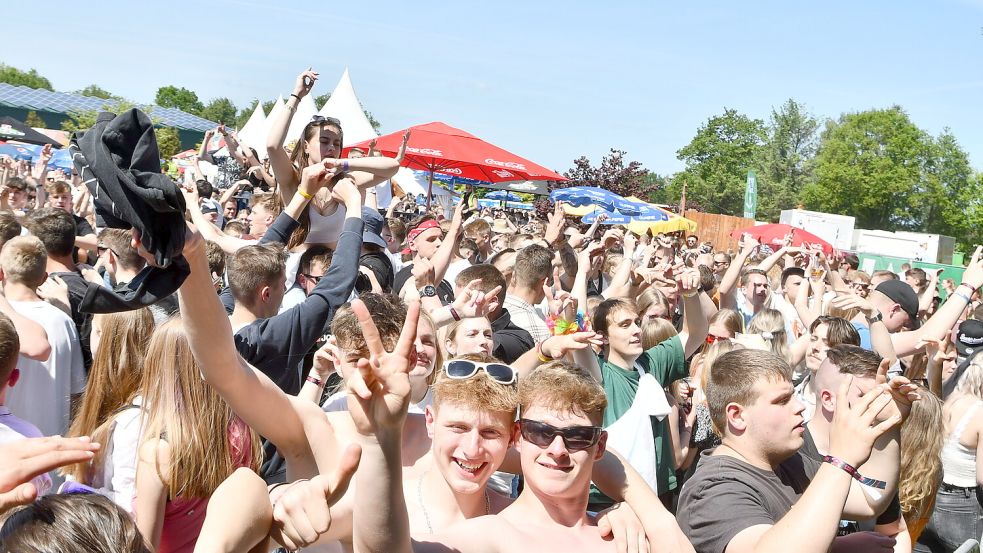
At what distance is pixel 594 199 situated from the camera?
22.0 m

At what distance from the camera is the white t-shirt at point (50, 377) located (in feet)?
12.4

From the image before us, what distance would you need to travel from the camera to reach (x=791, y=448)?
3209 mm

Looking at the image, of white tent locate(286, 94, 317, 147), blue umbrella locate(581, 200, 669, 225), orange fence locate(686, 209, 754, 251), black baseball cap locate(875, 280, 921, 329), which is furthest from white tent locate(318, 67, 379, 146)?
orange fence locate(686, 209, 754, 251)

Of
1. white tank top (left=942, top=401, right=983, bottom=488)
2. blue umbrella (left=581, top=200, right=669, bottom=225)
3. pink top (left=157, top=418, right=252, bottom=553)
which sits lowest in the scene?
white tank top (left=942, top=401, right=983, bottom=488)

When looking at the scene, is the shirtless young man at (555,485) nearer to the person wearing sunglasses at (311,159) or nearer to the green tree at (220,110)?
the person wearing sunglasses at (311,159)

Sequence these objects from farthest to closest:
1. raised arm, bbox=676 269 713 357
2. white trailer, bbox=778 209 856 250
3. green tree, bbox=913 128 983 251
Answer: green tree, bbox=913 128 983 251 < white trailer, bbox=778 209 856 250 < raised arm, bbox=676 269 713 357

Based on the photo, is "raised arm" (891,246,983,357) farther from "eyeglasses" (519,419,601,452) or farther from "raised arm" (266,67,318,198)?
"raised arm" (266,67,318,198)

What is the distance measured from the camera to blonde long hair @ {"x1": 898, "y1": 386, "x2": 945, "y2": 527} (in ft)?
14.3

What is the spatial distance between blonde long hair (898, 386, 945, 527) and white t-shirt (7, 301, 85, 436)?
4.33 metres

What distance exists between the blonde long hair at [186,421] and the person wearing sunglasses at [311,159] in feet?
6.69

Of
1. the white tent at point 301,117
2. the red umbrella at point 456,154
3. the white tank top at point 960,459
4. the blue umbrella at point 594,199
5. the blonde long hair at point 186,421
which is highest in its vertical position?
the white tent at point 301,117

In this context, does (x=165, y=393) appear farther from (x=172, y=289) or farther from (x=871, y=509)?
(x=871, y=509)

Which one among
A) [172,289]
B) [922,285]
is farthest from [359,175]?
[922,285]

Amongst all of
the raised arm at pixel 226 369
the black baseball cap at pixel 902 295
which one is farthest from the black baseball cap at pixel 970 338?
the raised arm at pixel 226 369
